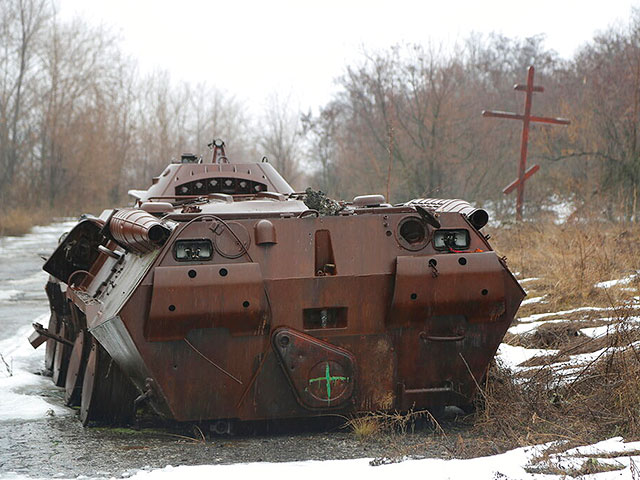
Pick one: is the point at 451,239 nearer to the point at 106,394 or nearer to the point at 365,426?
the point at 365,426

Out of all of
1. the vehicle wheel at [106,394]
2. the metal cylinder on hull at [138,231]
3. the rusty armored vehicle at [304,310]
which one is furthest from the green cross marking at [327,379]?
the vehicle wheel at [106,394]

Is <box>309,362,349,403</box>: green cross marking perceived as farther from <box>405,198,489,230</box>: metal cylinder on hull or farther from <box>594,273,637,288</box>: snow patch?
<box>594,273,637,288</box>: snow patch

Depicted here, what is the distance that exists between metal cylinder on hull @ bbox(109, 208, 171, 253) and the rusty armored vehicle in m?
0.01

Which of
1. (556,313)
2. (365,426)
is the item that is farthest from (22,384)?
(556,313)

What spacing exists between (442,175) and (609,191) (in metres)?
6.45

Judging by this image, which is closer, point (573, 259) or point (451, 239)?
point (451, 239)

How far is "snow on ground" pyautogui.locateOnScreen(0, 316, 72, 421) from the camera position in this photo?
6875 millimetres

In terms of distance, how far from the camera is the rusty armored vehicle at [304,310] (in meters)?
5.52

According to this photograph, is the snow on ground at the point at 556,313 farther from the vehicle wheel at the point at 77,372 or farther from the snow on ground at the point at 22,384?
the snow on ground at the point at 22,384

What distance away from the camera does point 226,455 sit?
538 centimetres

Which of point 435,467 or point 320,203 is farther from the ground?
point 320,203

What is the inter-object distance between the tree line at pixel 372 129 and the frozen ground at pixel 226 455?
332 centimetres

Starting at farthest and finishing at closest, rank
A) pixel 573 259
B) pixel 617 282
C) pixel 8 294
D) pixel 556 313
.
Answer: pixel 8 294 < pixel 573 259 < pixel 617 282 < pixel 556 313

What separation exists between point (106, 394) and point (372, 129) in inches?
854
